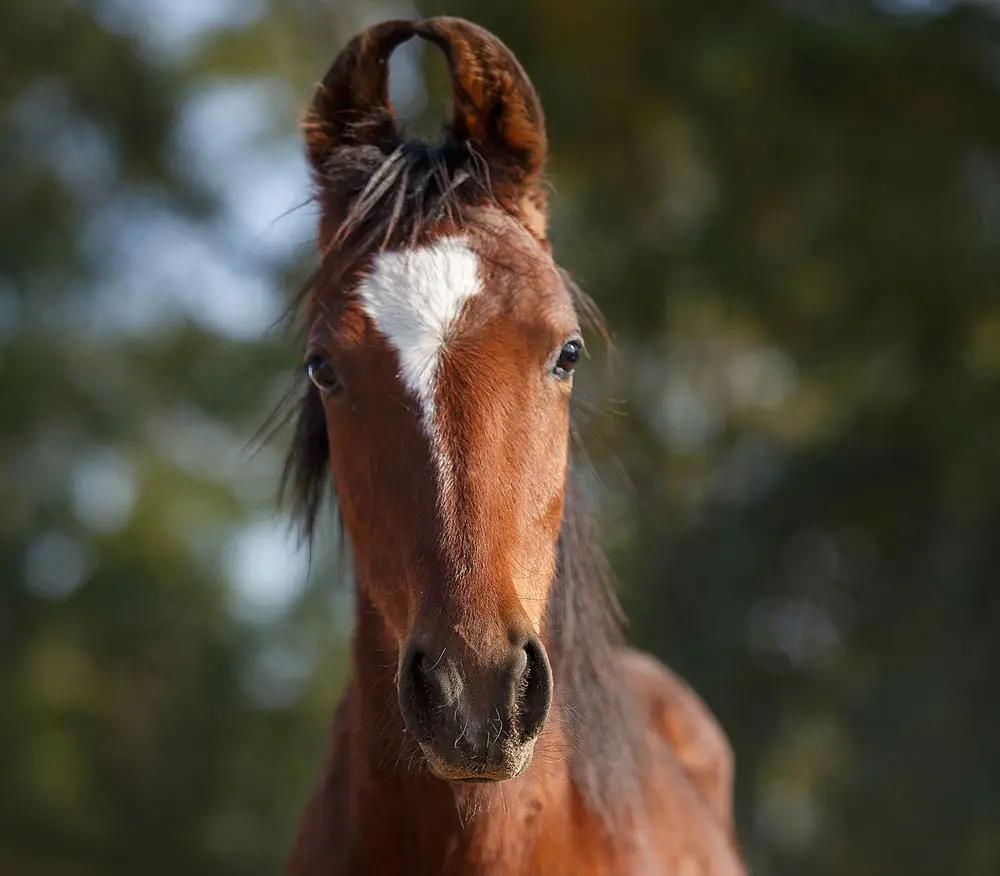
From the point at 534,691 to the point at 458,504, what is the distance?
0.35m

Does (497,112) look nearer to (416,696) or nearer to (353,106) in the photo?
(353,106)

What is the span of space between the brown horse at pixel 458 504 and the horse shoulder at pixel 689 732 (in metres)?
1.05

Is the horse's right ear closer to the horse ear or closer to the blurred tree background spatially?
the horse ear

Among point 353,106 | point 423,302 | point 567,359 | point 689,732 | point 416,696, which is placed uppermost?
point 353,106

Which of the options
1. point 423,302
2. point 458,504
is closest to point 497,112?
point 423,302

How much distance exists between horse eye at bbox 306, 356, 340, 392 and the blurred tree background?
490 centimetres

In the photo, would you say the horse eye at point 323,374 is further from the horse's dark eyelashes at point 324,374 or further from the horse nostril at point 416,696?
the horse nostril at point 416,696

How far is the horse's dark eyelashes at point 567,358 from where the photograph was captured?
7.88 ft

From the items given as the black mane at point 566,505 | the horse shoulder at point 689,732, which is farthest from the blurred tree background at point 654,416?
the black mane at point 566,505

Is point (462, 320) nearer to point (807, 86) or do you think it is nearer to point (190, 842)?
point (807, 86)

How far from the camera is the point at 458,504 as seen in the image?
83.1 inches

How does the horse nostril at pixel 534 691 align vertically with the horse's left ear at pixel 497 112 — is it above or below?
below

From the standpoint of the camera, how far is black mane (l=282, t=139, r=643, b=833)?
2.51 metres

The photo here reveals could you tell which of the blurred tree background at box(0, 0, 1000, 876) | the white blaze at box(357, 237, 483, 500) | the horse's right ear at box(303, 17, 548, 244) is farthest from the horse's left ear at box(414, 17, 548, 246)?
the blurred tree background at box(0, 0, 1000, 876)
